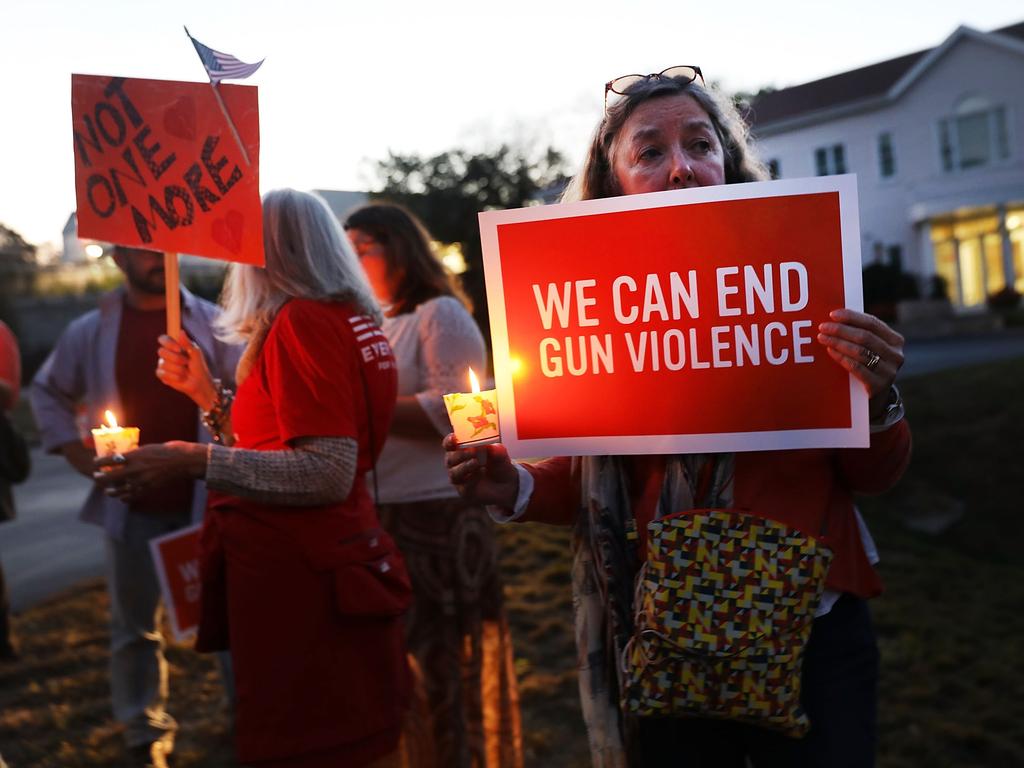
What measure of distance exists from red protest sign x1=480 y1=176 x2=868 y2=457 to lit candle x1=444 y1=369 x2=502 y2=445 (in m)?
0.09

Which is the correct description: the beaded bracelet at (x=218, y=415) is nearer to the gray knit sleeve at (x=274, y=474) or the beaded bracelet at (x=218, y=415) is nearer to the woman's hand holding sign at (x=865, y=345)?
the gray knit sleeve at (x=274, y=474)

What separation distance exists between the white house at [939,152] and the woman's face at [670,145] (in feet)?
87.5

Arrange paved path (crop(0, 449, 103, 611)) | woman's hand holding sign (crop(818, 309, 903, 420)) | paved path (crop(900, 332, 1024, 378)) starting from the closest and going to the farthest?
1. woman's hand holding sign (crop(818, 309, 903, 420))
2. paved path (crop(0, 449, 103, 611))
3. paved path (crop(900, 332, 1024, 378))

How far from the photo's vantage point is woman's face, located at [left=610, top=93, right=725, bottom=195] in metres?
2.01

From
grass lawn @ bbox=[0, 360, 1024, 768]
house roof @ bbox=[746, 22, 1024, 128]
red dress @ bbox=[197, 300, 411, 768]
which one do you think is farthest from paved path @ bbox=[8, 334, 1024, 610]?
house roof @ bbox=[746, 22, 1024, 128]

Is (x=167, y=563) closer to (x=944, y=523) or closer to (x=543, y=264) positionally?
(x=543, y=264)

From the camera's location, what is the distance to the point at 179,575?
11.8 feet

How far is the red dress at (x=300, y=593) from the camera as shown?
8.05 ft

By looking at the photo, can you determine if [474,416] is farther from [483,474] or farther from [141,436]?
[141,436]

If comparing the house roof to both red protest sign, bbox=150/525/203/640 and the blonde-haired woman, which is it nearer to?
red protest sign, bbox=150/525/203/640

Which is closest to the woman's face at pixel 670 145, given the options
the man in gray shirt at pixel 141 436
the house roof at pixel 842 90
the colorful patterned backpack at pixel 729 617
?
the colorful patterned backpack at pixel 729 617

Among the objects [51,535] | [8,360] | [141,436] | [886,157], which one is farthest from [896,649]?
[886,157]

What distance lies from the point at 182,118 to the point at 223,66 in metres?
0.18

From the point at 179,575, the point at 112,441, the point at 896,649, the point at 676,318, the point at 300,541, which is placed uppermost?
the point at 676,318
